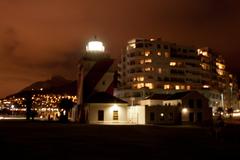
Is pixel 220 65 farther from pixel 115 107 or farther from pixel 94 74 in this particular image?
pixel 115 107

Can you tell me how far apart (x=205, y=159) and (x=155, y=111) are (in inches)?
1715

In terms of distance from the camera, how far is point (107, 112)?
57.5 metres

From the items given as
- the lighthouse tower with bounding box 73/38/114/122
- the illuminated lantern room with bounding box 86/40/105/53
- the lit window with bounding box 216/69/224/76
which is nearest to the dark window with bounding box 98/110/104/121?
the lighthouse tower with bounding box 73/38/114/122

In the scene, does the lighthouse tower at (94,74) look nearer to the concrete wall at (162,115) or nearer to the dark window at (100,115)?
the dark window at (100,115)

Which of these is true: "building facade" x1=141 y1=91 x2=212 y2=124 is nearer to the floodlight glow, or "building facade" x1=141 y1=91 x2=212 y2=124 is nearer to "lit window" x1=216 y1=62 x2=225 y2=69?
the floodlight glow

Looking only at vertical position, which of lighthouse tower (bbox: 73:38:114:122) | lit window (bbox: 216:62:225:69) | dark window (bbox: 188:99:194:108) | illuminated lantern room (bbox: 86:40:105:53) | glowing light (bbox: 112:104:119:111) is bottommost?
Answer: glowing light (bbox: 112:104:119:111)

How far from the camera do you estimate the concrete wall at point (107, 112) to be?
56.9 m

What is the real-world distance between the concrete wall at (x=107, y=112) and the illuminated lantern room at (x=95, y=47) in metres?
11.6

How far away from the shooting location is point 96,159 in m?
14.2

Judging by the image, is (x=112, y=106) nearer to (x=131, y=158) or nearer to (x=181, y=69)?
(x=131, y=158)

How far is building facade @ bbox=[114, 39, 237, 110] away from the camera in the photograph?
10162 cm

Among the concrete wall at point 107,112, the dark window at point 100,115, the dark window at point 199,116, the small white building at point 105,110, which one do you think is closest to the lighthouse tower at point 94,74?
the small white building at point 105,110

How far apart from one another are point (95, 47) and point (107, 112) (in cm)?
1344

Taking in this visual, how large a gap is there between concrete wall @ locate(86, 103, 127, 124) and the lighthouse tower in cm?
409
